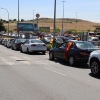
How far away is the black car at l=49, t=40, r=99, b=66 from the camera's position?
14906 mm

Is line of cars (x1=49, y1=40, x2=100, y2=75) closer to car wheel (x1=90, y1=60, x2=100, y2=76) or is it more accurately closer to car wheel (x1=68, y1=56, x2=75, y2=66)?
car wheel (x1=68, y1=56, x2=75, y2=66)

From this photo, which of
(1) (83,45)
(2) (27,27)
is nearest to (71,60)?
(1) (83,45)

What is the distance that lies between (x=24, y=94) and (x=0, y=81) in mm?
2407

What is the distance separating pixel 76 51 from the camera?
15.1 m

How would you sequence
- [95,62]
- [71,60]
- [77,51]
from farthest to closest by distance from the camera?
[71,60]
[77,51]
[95,62]

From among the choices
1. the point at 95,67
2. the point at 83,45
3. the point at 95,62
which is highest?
the point at 83,45

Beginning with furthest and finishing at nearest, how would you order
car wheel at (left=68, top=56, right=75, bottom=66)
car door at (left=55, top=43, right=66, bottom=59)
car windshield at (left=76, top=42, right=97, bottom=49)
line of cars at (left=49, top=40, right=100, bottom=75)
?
car door at (left=55, top=43, right=66, bottom=59), car windshield at (left=76, top=42, right=97, bottom=49), car wheel at (left=68, top=56, right=75, bottom=66), line of cars at (left=49, top=40, right=100, bottom=75)

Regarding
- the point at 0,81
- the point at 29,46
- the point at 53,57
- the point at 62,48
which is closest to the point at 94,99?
the point at 0,81

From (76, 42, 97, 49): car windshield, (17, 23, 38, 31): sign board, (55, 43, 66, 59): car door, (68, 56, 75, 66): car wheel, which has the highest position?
(17, 23, 38, 31): sign board

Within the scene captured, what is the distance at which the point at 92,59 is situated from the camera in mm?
11812

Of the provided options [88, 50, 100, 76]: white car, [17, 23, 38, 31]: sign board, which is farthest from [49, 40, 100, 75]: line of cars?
[17, 23, 38, 31]: sign board

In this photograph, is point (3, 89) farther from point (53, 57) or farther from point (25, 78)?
point (53, 57)

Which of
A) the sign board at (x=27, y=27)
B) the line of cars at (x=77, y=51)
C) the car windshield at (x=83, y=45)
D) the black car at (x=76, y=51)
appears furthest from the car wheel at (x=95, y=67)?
the sign board at (x=27, y=27)

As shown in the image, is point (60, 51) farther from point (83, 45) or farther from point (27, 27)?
point (27, 27)
